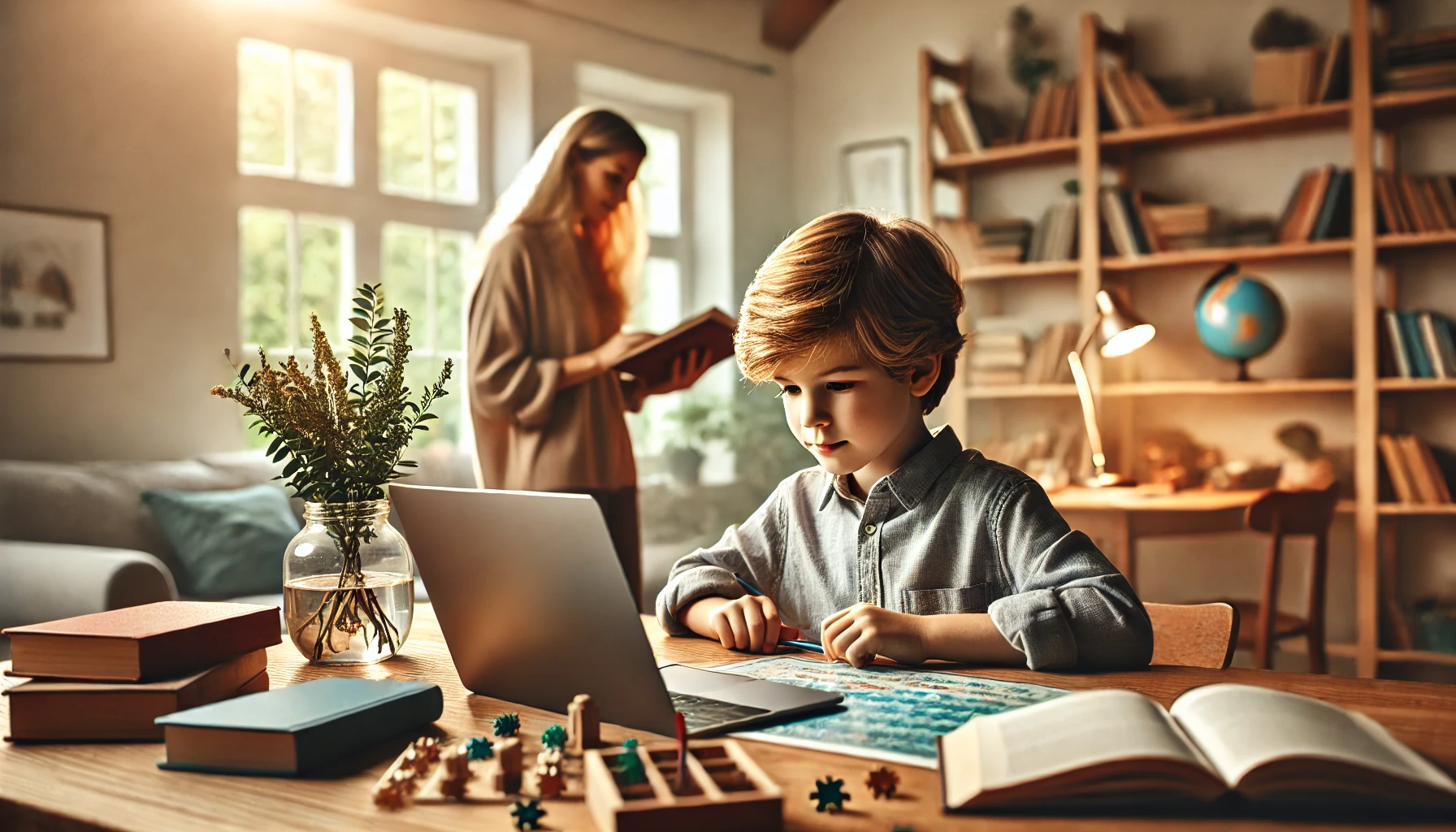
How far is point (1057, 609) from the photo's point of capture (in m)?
1.07

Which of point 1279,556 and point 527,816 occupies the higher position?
point 527,816

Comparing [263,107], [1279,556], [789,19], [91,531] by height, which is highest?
[789,19]

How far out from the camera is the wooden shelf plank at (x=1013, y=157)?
412cm

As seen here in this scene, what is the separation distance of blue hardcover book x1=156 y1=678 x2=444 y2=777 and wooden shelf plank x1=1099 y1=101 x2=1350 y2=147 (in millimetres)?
3611

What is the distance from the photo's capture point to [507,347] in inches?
96.8

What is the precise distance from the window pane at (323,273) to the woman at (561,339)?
1514 millimetres

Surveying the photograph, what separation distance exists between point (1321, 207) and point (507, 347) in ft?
8.64

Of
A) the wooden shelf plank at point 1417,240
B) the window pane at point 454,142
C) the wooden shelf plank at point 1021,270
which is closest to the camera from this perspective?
the wooden shelf plank at point 1417,240

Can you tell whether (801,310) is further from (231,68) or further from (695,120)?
(695,120)

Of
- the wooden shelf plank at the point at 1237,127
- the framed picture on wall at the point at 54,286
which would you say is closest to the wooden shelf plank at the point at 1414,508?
the wooden shelf plank at the point at 1237,127

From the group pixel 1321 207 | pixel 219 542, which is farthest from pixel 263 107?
pixel 1321 207

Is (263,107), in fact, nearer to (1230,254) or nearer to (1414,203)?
(1230,254)

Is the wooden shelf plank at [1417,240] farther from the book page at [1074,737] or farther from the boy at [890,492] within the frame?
the book page at [1074,737]

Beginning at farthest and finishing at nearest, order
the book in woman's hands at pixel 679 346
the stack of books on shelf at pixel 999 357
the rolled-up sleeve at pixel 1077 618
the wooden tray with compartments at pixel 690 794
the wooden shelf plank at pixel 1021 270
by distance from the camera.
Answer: the stack of books on shelf at pixel 999 357
the wooden shelf plank at pixel 1021 270
the book in woman's hands at pixel 679 346
the rolled-up sleeve at pixel 1077 618
the wooden tray with compartments at pixel 690 794
